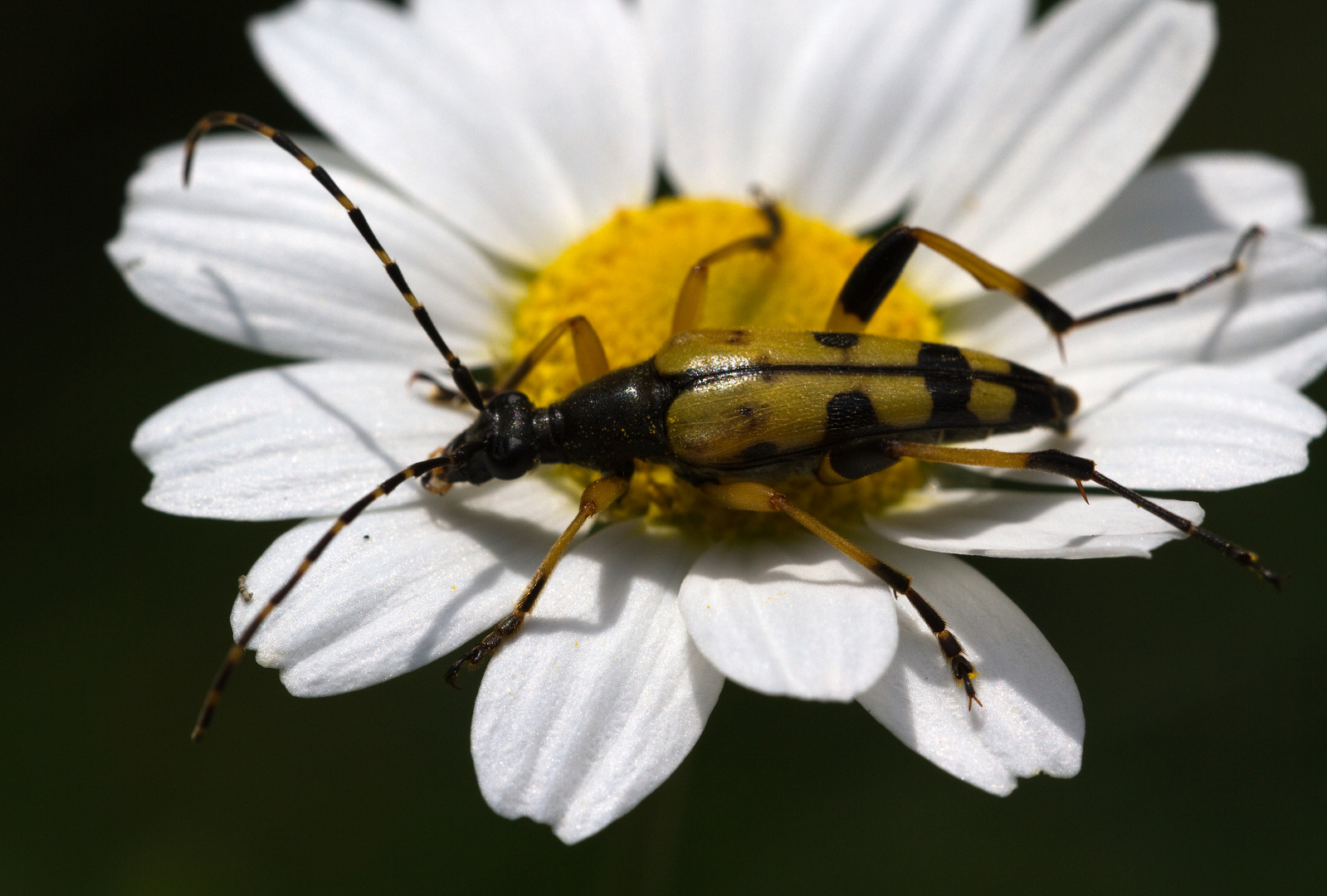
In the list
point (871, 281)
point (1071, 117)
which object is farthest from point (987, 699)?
point (1071, 117)

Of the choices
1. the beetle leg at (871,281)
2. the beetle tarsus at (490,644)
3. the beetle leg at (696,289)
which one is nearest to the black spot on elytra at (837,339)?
the beetle leg at (871,281)

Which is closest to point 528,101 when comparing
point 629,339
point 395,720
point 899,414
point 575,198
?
point 575,198

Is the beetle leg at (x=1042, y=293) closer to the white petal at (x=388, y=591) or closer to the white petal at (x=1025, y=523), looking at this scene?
the white petal at (x=1025, y=523)

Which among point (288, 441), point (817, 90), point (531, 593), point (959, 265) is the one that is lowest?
point (531, 593)

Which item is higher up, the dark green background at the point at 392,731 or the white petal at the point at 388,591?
the white petal at the point at 388,591

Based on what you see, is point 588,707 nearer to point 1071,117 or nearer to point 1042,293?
point 1042,293
